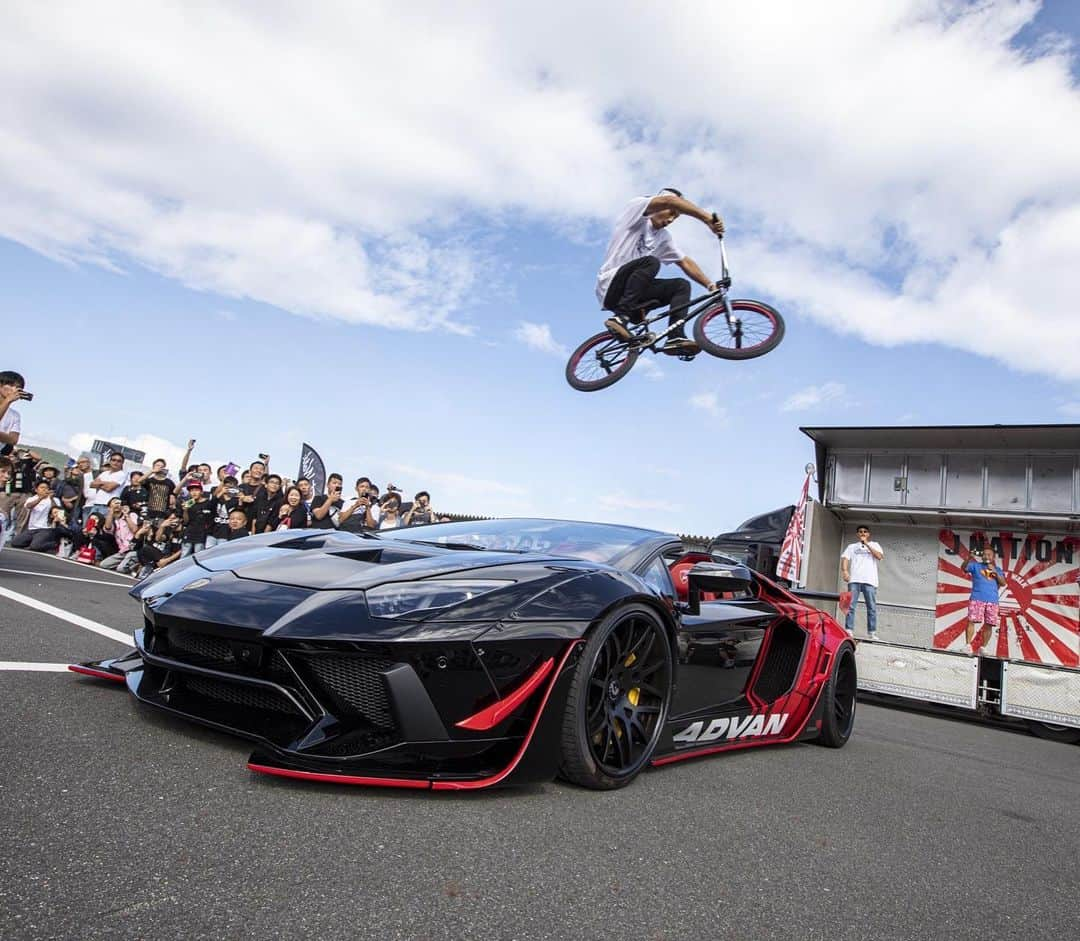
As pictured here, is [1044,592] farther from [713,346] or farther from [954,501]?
Answer: [713,346]

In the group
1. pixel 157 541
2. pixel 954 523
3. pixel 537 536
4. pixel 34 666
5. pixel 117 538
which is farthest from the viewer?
pixel 954 523

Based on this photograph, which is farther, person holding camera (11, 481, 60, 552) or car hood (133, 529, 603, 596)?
person holding camera (11, 481, 60, 552)

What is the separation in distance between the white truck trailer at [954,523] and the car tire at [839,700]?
696 cm

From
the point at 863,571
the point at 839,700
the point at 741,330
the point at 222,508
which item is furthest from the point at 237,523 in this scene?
the point at 863,571

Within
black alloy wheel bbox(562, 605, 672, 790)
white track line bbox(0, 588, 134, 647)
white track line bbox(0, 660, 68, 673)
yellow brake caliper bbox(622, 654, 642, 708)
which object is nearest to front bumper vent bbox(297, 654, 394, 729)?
black alloy wheel bbox(562, 605, 672, 790)

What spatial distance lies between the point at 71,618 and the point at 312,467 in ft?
27.2

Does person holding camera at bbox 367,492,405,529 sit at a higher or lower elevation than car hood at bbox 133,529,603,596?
higher

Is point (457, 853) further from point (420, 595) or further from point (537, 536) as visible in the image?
point (537, 536)

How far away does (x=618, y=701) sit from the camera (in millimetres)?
2559

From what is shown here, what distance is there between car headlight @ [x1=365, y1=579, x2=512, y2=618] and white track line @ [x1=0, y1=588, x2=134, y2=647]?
2.38 m

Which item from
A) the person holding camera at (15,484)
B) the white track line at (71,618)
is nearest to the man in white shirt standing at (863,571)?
the white track line at (71,618)

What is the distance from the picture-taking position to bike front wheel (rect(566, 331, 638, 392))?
8.21 m

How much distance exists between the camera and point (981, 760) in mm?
4812

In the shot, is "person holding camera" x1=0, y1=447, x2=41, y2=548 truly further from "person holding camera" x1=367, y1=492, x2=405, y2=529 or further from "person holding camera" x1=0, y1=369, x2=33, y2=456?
"person holding camera" x1=367, y1=492, x2=405, y2=529
